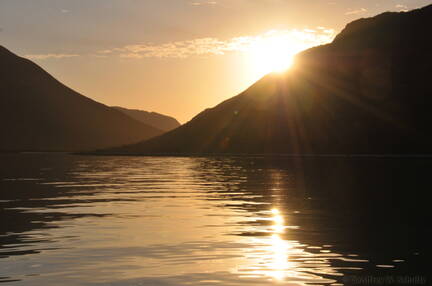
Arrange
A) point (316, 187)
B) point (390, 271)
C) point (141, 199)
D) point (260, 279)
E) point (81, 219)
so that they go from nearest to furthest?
point (260, 279) < point (390, 271) < point (81, 219) < point (141, 199) < point (316, 187)

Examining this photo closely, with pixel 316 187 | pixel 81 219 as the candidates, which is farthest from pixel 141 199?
pixel 316 187

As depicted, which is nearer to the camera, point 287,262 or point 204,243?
point 287,262

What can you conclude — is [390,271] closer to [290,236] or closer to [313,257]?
[313,257]

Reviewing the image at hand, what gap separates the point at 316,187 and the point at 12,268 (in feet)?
149

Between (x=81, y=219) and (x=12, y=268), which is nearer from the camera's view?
(x=12, y=268)

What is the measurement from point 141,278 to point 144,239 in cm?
801

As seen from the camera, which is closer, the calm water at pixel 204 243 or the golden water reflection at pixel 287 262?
the golden water reflection at pixel 287 262

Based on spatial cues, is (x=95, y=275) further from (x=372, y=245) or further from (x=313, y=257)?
(x=372, y=245)

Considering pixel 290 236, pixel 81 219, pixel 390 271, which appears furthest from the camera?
pixel 81 219

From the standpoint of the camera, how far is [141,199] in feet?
158

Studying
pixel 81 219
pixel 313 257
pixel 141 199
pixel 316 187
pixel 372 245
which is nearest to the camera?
pixel 313 257

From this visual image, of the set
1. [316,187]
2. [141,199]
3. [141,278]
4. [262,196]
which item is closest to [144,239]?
[141,278]

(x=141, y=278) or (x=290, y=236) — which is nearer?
(x=141, y=278)

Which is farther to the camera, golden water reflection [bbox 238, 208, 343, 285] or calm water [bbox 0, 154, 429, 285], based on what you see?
calm water [bbox 0, 154, 429, 285]
